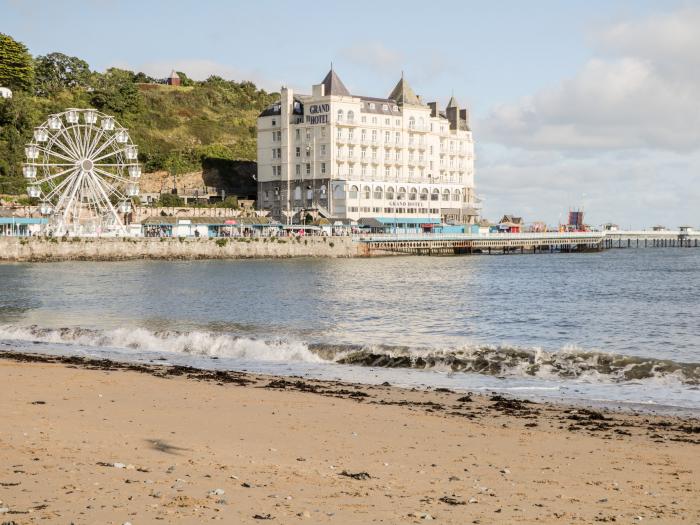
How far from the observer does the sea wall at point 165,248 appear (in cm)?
7281

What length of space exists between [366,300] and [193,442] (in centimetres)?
2961

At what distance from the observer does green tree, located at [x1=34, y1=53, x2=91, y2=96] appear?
4523 inches

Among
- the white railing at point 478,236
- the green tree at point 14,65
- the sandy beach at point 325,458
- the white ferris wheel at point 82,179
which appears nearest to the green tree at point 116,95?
the green tree at point 14,65

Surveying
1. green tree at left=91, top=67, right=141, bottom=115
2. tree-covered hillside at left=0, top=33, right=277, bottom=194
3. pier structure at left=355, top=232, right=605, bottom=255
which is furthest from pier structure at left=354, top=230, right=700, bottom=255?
green tree at left=91, top=67, right=141, bottom=115

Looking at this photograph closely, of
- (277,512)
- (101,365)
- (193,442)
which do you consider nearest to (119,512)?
(277,512)

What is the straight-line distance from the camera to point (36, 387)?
1475cm

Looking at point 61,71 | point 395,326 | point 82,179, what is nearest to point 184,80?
point 61,71

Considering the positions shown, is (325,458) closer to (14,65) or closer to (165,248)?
(165,248)

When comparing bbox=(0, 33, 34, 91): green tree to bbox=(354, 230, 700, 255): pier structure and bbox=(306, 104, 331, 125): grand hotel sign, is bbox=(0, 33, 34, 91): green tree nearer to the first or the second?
bbox=(306, 104, 331, 125): grand hotel sign

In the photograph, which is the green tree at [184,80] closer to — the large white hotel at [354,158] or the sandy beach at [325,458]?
the large white hotel at [354,158]

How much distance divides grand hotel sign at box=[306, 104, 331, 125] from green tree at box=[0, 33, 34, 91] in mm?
34722

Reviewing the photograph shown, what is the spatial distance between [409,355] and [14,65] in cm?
9490

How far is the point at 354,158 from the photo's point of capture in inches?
3999

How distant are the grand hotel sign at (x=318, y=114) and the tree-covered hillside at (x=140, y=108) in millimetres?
→ 14694
